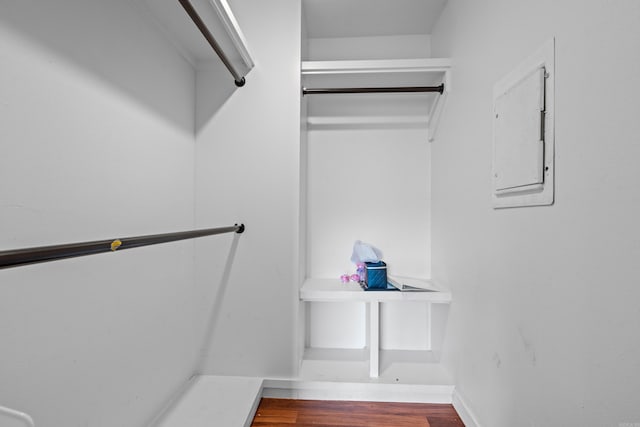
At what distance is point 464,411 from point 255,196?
135 centimetres

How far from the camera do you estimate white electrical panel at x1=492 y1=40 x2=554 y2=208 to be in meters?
0.79

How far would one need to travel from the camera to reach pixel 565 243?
727 millimetres

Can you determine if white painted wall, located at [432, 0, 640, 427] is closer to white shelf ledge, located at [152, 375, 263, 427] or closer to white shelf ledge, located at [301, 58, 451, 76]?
white shelf ledge, located at [301, 58, 451, 76]

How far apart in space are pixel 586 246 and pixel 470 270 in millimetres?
622

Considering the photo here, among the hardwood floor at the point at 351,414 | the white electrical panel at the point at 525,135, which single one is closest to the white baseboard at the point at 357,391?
the hardwood floor at the point at 351,414

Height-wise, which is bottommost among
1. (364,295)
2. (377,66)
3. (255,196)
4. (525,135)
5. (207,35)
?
(364,295)

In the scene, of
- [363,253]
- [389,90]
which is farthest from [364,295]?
[389,90]

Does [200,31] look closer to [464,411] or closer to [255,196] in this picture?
[255,196]

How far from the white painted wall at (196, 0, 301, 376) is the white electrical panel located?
878 mm

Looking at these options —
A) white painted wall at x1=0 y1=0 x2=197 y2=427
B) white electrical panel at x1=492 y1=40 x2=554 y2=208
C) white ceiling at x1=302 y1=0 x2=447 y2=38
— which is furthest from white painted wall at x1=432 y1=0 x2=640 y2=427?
white painted wall at x1=0 y1=0 x2=197 y2=427

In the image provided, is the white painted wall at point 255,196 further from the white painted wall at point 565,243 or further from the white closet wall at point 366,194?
the white painted wall at point 565,243

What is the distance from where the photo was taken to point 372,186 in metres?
1.92

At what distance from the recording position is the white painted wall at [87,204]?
Result: 26.9 inches

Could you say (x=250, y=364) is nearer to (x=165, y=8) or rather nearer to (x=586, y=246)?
(x=586, y=246)
